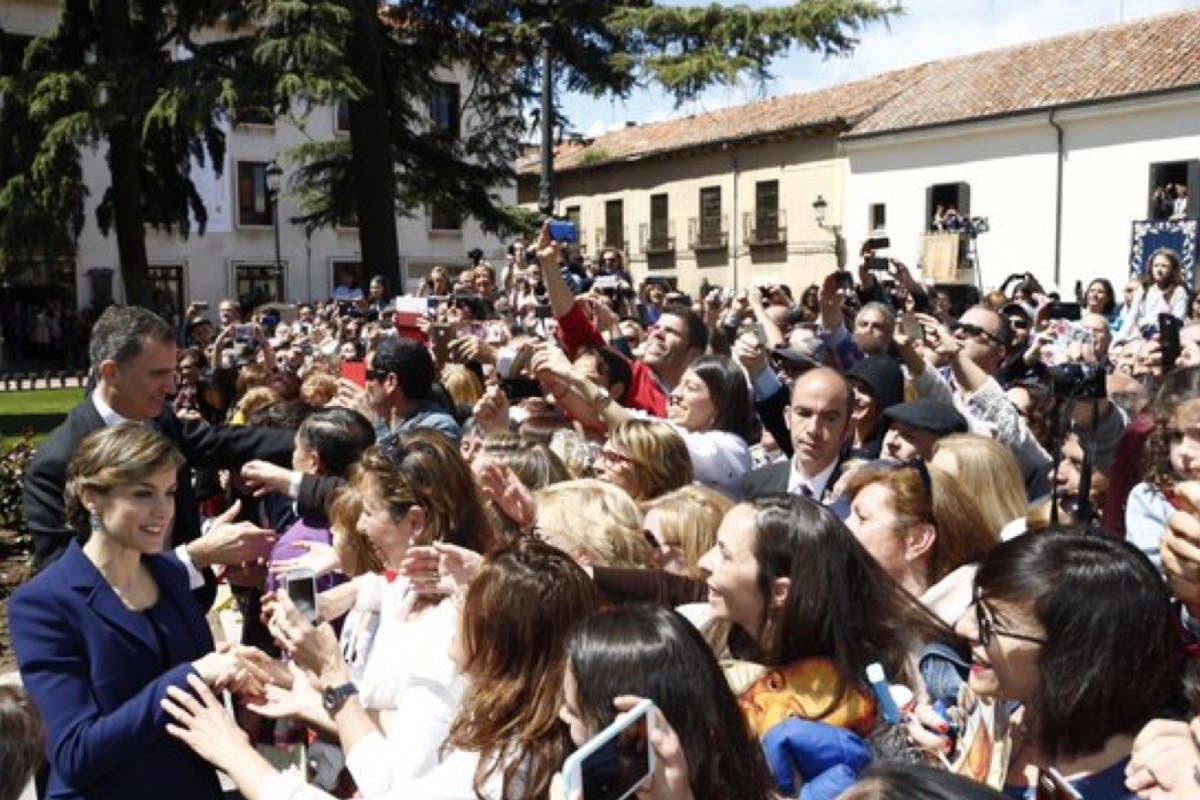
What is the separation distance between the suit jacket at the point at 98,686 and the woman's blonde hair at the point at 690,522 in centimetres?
141

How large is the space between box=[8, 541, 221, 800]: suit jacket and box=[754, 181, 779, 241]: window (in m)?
35.2

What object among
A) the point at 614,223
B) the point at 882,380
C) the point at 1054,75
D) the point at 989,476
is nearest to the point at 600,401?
the point at 882,380

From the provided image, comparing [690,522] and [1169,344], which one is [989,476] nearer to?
[690,522]

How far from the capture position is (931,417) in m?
4.59

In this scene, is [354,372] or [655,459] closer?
[655,459]

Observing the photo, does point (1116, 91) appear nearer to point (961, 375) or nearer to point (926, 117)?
point (926, 117)

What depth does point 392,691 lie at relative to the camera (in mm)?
3010

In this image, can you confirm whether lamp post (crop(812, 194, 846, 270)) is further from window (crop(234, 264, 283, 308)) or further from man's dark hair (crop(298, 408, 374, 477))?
man's dark hair (crop(298, 408, 374, 477))

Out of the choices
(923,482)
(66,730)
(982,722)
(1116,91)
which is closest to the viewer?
(982,722)

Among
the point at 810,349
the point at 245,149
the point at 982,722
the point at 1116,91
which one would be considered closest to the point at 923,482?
the point at 982,722

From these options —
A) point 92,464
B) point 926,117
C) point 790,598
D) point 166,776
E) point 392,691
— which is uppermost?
point 926,117

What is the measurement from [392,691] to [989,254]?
103ft

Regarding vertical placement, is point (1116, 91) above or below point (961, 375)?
above

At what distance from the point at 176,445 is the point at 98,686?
183cm
